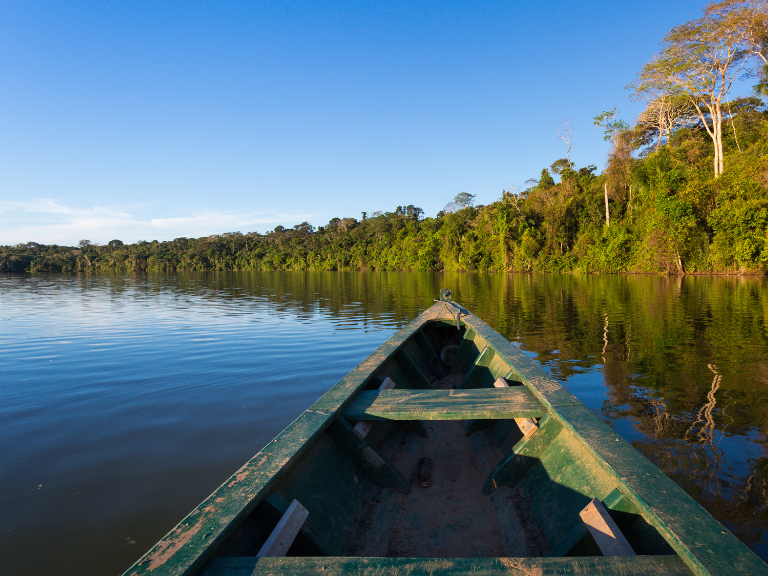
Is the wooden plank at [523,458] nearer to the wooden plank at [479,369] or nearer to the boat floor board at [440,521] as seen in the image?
the boat floor board at [440,521]

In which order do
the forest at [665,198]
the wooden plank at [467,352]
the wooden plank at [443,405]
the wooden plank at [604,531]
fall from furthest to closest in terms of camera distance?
the forest at [665,198] < the wooden plank at [467,352] < the wooden plank at [443,405] < the wooden plank at [604,531]

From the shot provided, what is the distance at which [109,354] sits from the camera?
750 centimetres

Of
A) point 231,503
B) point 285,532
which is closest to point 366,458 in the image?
point 285,532

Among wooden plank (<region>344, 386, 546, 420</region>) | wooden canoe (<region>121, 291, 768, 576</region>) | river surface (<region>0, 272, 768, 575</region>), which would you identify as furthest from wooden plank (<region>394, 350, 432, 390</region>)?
wooden plank (<region>344, 386, 546, 420</region>)

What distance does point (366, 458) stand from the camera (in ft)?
8.32

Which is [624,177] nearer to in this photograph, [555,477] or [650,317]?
[650,317]

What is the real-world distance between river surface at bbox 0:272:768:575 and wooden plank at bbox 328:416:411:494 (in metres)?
1.25

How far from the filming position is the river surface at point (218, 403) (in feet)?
8.82

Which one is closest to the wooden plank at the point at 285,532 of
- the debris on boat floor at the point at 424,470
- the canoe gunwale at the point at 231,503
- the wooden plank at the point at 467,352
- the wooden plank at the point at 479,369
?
the canoe gunwale at the point at 231,503

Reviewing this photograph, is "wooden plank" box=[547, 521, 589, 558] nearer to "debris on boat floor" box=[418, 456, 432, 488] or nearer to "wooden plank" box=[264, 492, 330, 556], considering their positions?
"wooden plank" box=[264, 492, 330, 556]

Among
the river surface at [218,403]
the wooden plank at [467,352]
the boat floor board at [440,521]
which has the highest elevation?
the wooden plank at [467,352]

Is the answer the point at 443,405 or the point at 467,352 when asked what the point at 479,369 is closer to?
the point at 467,352

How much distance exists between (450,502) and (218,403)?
340cm

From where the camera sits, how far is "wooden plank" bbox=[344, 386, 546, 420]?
94.3 inches
